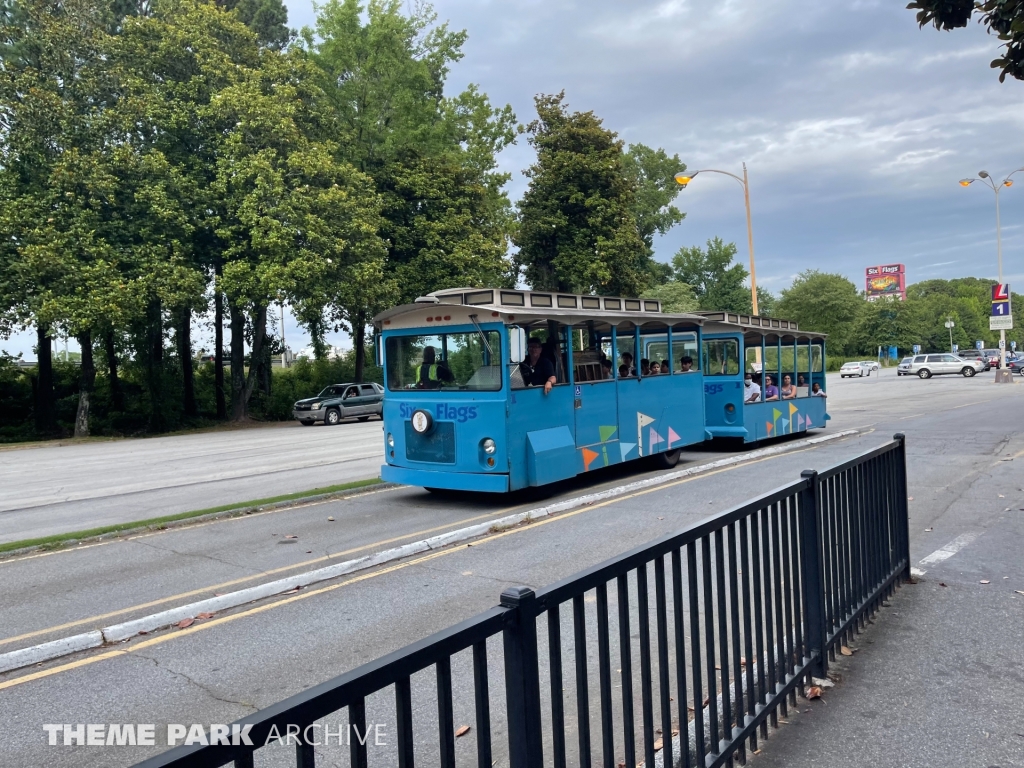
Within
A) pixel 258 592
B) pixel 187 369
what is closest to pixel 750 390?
pixel 258 592

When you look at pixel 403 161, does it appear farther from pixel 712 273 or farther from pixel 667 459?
pixel 712 273

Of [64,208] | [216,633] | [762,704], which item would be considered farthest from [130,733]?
[64,208]

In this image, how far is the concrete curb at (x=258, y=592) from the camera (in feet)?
17.3

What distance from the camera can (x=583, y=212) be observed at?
3988cm

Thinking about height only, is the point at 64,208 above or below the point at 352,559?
above

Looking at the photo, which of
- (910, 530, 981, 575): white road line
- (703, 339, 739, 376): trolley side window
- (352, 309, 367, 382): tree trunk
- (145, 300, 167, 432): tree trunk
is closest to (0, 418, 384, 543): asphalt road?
(145, 300, 167, 432): tree trunk

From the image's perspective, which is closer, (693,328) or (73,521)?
(73,521)

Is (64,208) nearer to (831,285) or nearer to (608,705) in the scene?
(608,705)

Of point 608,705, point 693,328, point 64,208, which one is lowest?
point 608,705

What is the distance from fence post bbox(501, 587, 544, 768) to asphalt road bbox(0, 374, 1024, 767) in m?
1.42

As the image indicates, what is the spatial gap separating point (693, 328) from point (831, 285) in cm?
7022

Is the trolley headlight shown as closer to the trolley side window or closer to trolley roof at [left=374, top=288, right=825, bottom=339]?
trolley roof at [left=374, top=288, right=825, bottom=339]

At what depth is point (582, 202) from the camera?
39312 mm

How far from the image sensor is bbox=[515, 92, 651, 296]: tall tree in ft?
128
